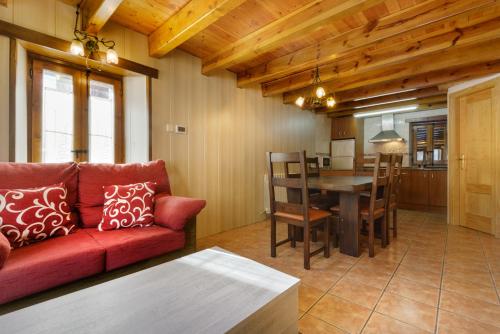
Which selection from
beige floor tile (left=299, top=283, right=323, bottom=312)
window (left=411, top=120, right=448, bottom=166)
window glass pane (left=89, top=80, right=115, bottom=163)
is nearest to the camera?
beige floor tile (left=299, top=283, right=323, bottom=312)

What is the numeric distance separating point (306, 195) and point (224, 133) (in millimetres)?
1727

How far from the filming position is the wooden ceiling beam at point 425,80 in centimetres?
313

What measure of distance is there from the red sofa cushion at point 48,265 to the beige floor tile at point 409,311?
1.80 meters

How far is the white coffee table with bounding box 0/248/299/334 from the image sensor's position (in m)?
0.83

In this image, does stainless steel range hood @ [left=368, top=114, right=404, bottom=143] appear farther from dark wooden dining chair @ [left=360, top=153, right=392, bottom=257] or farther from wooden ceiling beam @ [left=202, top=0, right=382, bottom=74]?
wooden ceiling beam @ [left=202, top=0, right=382, bottom=74]

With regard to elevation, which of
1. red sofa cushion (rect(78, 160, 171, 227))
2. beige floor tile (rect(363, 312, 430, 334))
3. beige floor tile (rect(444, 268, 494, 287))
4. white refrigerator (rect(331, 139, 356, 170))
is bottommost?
beige floor tile (rect(363, 312, 430, 334))

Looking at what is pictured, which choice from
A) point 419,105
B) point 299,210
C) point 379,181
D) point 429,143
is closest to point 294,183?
point 299,210

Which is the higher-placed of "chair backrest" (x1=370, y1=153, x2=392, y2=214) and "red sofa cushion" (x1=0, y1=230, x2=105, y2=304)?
"chair backrest" (x1=370, y1=153, x2=392, y2=214)

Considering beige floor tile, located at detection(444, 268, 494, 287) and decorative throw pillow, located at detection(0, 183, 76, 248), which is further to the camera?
beige floor tile, located at detection(444, 268, 494, 287)

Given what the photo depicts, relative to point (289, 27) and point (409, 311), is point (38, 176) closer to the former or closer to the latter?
point (289, 27)

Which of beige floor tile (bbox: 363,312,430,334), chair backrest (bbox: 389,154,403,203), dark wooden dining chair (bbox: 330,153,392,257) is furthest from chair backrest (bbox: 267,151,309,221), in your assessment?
chair backrest (bbox: 389,154,403,203)

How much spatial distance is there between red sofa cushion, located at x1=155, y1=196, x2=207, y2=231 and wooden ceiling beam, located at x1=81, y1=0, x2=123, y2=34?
61.8 inches

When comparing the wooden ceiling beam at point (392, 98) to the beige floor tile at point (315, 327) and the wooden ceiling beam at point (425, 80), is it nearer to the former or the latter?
the wooden ceiling beam at point (425, 80)

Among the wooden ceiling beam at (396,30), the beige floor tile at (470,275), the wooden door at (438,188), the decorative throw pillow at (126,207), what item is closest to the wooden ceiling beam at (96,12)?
the decorative throw pillow at (126,207)
